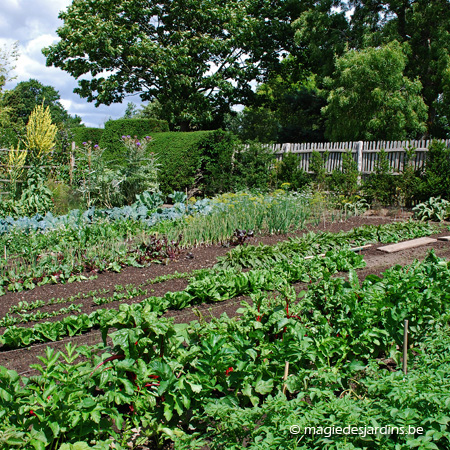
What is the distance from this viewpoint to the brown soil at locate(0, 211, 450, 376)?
10.9ft

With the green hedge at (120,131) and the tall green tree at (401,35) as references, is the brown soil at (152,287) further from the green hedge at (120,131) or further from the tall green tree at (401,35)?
the tall green tree at (401,35)

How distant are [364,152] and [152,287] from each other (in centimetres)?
1024

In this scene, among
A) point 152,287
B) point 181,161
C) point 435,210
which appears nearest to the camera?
point 152,287

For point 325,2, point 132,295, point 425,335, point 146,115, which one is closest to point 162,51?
point 325,2

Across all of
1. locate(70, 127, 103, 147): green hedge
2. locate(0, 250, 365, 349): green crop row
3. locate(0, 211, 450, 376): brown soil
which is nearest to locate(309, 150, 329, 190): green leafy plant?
locate(0, 211, 450, 376): brown soil

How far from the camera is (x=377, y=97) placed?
15.0 meters

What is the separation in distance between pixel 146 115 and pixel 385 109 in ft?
71.7

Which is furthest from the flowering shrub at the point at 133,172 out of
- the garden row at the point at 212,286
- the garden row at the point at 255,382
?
the garden row at the point at 255,382

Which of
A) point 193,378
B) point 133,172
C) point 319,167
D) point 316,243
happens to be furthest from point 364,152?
point 193,378

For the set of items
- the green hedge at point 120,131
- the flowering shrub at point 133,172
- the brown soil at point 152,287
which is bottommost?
the brown soil at point 152,287

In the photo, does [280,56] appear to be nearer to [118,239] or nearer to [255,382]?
[118,239]

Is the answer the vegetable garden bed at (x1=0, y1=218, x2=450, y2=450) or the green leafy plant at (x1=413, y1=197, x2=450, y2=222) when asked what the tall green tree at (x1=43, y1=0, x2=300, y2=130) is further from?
the vegetable garden bed at (x1=0, y1=218, x2=450, y2=450)

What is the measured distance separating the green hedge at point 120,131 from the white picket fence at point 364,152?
464cm

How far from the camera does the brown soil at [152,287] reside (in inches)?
131
